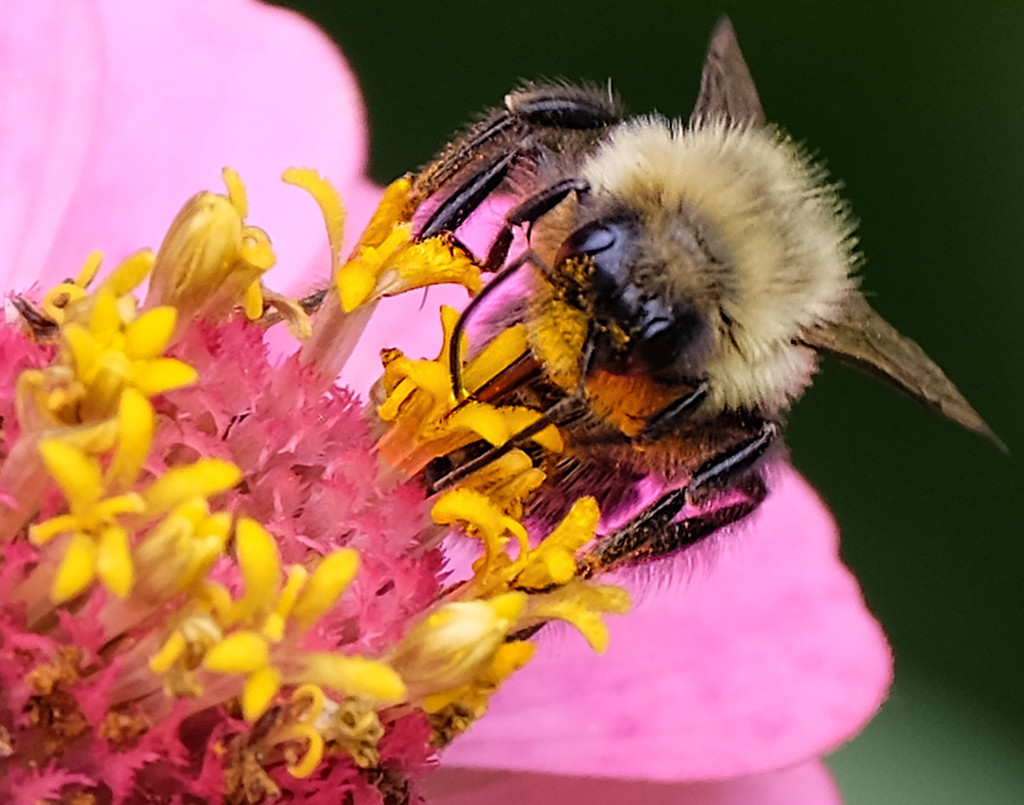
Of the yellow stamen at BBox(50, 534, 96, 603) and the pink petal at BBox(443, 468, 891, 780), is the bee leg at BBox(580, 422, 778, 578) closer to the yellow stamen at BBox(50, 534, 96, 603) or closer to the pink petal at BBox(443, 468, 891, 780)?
the pink petal at BBox(443, 468, 891, 780)

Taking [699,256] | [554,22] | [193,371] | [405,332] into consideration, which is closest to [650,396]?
[699,256]

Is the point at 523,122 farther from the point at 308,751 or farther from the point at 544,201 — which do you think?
the point at 308,751

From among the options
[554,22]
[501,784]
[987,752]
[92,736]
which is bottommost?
[987,752]

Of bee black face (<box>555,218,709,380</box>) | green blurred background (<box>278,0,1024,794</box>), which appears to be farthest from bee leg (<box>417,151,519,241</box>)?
green blurred background (<box>278,0,1024,794</box>)

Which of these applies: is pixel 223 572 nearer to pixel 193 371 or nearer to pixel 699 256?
pixel 193 371

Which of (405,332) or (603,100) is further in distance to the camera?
(405,332)

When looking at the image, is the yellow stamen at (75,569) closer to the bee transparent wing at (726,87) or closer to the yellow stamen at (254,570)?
the yellow stamen at (254,570)

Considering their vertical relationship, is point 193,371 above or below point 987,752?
above
